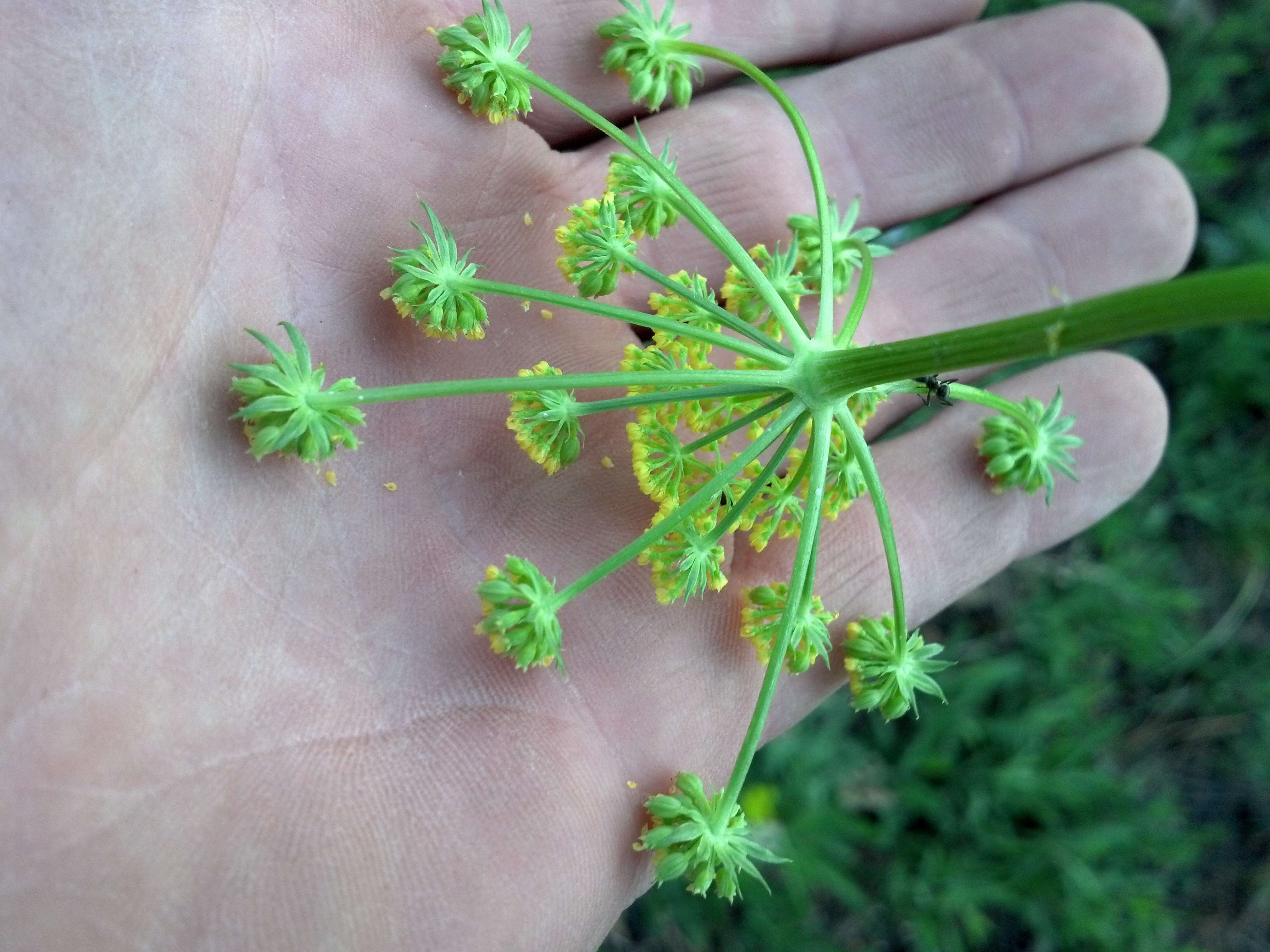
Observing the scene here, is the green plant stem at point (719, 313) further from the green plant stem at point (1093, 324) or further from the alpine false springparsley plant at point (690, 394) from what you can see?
the green plant stem at point (1093, 324)

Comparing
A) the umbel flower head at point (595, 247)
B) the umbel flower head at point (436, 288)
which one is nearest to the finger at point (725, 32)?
the umbel flower head at point (595, 247)

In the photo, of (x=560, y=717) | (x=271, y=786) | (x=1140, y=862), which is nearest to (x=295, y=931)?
(x=271, y=786)

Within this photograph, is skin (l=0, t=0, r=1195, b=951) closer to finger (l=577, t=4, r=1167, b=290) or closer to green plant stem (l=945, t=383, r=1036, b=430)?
finger (l=577, t=4, r=1167, b=290)

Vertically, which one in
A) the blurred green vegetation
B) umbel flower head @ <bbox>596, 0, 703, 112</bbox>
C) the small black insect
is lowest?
the blurred green vegetation

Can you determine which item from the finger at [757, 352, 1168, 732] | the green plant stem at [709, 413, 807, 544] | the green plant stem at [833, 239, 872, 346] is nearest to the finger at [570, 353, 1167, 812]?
the finger at [757, 352, 1168, 732]

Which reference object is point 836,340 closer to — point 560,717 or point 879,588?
point 879,588

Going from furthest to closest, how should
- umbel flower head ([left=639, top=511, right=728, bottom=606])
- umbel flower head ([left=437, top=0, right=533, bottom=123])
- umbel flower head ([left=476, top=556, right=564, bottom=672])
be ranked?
umbel flower head ([left=437, top=0, right=533, bottom=123])
umbel flower head ([left=639, top=511, right=728, bottom=606])
umbel flower head ([left=476, top=556, right=564, bottom=672])
